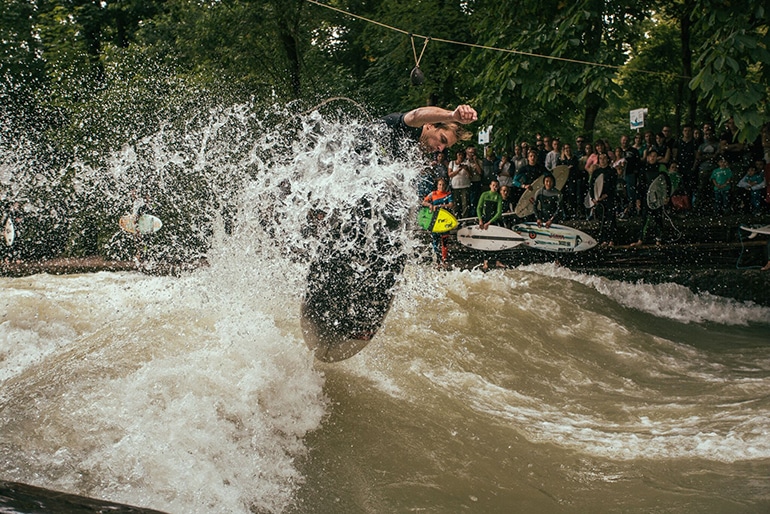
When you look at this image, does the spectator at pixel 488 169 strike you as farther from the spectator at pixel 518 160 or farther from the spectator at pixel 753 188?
the spectator at pixel 753 188

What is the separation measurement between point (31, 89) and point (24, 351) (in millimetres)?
19129

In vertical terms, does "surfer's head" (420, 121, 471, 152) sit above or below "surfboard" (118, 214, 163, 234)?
above

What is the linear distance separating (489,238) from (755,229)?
14.0 feet

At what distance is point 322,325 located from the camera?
222 inches

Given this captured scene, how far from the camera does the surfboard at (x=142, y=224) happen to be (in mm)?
15411

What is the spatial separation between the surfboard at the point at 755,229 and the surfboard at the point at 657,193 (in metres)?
1.22

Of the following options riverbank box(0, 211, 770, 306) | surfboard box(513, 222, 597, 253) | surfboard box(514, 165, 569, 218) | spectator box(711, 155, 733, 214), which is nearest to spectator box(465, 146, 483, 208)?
surfboard box(514, 165, 569, 218)

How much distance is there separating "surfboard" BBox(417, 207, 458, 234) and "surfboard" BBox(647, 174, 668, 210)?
11.0 ft

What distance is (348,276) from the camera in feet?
18.4

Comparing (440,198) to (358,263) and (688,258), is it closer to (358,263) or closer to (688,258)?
(688,258)

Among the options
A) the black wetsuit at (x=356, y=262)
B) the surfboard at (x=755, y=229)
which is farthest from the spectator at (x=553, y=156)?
the black wetsuit at (x=356, y=262)

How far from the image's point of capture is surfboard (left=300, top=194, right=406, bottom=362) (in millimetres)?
5539

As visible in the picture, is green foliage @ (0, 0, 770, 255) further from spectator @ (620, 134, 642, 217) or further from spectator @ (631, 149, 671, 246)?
spectator @ (631, 149, 671, 246)

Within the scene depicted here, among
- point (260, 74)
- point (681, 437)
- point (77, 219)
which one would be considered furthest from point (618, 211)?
point (77, 219)
